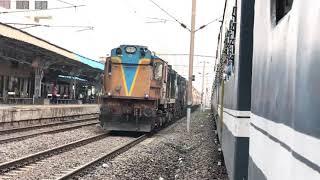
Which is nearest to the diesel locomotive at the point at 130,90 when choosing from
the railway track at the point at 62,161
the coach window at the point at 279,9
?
the railway track at the point at 62,161

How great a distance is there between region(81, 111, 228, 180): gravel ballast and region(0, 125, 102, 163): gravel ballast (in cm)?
235

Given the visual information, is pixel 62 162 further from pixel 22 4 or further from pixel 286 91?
pixel 22 4

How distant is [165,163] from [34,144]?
4675mm

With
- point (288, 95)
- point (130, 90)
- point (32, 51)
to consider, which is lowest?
point (288, 95)

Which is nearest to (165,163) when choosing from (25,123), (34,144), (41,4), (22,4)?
(34,144)

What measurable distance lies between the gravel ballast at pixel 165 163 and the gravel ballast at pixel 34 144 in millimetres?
2355

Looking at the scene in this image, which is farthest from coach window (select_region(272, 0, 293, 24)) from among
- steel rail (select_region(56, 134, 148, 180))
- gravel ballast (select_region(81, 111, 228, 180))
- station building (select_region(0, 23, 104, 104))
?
station building (select_region(0, 23, 104, 104))

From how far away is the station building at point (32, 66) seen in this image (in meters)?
26.3

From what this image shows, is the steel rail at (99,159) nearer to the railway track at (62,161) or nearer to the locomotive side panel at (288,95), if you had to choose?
the railway track at (62,161)

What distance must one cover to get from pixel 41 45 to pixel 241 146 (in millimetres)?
23608

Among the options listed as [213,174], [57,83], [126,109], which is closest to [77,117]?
[126,109]

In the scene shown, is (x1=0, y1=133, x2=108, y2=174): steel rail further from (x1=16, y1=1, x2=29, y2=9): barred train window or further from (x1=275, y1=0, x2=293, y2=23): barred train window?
(x1=16, y1=1, x2=29, y2=9): barred train window

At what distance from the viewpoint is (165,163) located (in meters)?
13.4

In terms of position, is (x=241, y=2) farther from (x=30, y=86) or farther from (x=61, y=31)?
(x=61, y=31)
